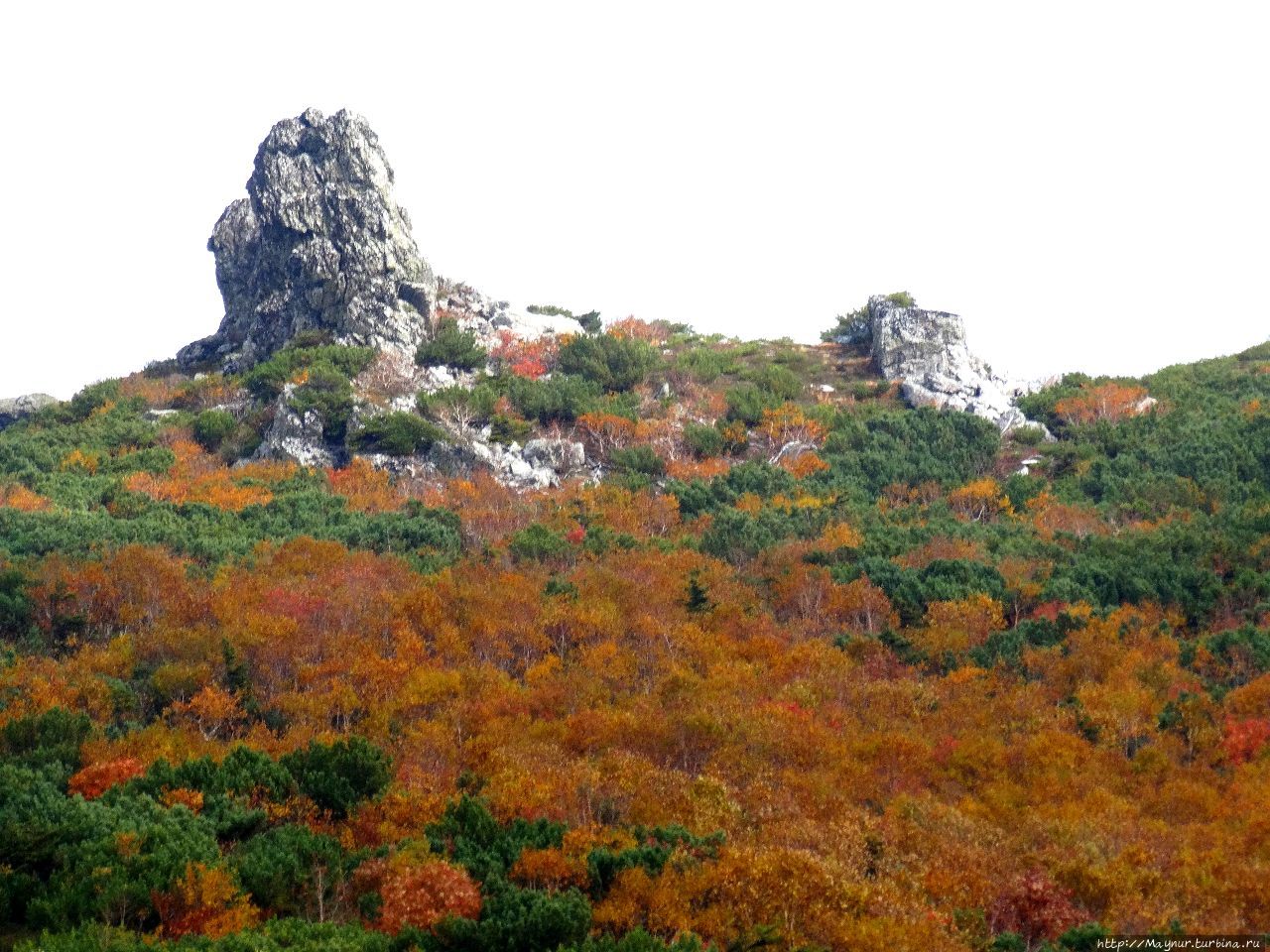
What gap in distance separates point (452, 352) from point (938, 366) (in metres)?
25.9

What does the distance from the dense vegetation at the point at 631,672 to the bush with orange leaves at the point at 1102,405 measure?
0.81 ft

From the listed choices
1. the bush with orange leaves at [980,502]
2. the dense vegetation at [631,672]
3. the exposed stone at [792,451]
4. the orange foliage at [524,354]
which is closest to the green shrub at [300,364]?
the dense vegetation at [631,672]

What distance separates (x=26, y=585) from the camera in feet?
111

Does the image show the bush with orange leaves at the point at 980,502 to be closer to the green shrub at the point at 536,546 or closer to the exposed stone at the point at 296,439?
the green shrub at the point at 536,546

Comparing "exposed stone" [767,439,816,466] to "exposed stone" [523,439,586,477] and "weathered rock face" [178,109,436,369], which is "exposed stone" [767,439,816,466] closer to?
"exposed stone" [523,439,586,477]

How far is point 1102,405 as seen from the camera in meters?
58.1

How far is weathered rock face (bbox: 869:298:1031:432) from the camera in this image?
6010 cm

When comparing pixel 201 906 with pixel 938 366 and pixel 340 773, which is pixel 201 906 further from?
pixel 938 366

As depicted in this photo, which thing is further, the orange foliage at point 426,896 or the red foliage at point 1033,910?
the red foliage at point 1033,910

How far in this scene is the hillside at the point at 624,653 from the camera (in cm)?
→ 1911

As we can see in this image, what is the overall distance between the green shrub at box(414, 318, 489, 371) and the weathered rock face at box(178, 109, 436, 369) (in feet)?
3.15

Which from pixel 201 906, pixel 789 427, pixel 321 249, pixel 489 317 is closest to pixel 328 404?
pixel 321 249

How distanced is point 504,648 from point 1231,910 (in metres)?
20.0

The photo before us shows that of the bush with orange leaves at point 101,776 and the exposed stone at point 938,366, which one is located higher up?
the exposed stone at point 938,366
